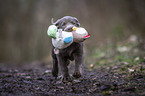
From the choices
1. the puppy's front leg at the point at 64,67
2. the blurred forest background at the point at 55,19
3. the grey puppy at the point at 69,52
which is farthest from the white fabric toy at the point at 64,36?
the blurred forest background at the point at 55,19

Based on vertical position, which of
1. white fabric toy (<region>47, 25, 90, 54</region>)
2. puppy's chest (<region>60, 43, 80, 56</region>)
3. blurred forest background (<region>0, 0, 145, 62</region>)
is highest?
blurred forest background (<region>0, 0, 145, 62</region>)

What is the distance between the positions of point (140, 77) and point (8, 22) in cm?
1580

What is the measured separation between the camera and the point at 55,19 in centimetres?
1520

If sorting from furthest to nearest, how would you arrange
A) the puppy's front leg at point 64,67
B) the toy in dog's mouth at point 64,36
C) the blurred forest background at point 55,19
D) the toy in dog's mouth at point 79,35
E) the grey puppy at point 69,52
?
1. the blurred forest background at point 55,19
2. the puppy's front leg at point 64,67
3. the grey puppy at point 69,52
4. the toy in dog's mouth at point 79,35
5. the toy in dog's mouth at point 64,36

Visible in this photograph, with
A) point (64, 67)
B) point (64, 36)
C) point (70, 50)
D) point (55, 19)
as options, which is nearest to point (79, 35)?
point (64, 36)

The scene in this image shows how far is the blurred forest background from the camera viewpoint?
1185 centimetres

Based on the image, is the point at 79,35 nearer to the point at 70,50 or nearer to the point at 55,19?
the point at 70,50

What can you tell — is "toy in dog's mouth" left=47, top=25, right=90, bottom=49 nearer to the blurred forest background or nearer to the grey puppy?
the grey puppy

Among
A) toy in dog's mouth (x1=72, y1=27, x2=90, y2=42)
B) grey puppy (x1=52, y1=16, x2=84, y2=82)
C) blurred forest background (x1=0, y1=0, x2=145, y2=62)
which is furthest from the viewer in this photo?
blurred forest background (x1=0, y1=0, x2=145, y2=62)

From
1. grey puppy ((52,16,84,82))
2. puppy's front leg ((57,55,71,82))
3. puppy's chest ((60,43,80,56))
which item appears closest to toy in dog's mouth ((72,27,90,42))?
grey puppy ((52,16,84,82))

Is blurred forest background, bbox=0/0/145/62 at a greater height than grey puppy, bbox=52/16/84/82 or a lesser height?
greater

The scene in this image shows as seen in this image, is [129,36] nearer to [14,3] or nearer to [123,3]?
[123,3]

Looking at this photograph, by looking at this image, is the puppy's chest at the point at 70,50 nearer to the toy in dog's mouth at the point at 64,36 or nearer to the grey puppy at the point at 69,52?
the grey puppy at the point at 69,52

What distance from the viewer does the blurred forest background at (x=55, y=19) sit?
38.9ft
